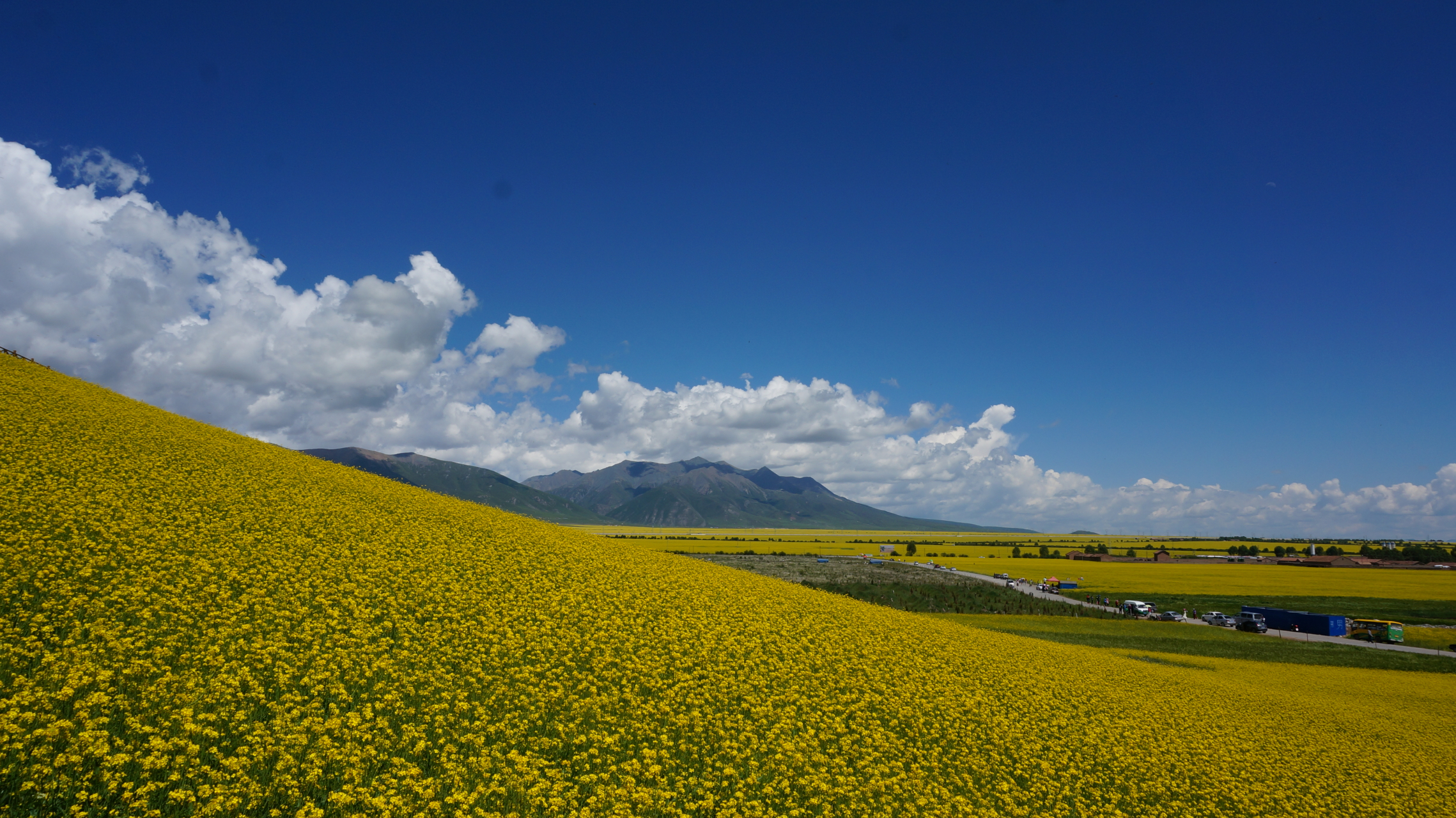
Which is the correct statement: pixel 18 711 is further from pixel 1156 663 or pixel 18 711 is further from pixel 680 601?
pixel 1156 663

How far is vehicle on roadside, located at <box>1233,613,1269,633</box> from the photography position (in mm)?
55562

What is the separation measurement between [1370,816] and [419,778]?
2561 cm

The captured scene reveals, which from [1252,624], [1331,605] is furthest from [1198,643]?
[1331,605]

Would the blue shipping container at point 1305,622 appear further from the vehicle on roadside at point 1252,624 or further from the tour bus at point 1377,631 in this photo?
the tour bus at point 1377,631

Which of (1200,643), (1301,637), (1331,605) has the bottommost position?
(1301,637)

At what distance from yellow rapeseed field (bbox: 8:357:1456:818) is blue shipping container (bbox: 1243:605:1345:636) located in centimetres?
2728

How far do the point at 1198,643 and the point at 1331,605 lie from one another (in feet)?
120

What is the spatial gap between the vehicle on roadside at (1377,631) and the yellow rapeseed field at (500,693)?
26356 mm

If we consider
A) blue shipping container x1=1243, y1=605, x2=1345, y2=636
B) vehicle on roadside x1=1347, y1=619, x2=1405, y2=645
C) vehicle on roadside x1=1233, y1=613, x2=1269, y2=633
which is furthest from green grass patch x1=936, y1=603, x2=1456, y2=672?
vehicle on roadside x1=1347, y1=619, x2=1405, y2=645

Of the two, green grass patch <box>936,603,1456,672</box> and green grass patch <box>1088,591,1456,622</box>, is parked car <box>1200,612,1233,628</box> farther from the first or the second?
green grass patch <box>936,603,1456,672</box>

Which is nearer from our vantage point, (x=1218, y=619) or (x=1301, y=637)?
(x=1301, y=637)

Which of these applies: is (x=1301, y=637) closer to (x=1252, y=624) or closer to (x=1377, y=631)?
(x=1252, y=624)

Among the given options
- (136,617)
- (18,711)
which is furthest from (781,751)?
(136,617)

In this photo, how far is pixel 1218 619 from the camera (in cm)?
6038
